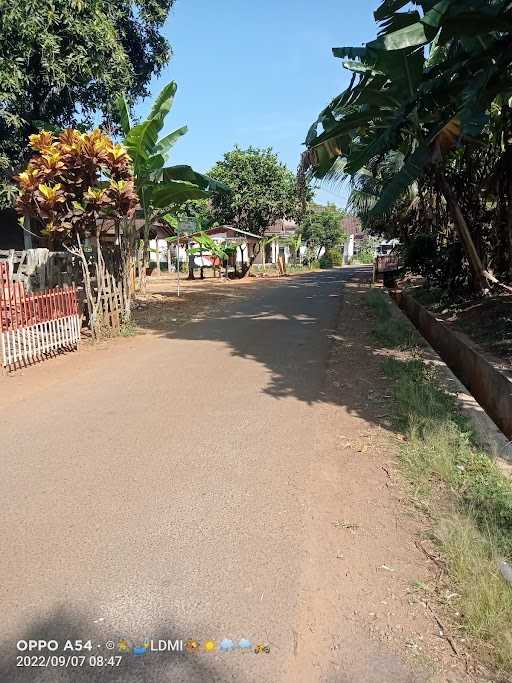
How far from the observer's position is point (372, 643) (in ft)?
7.93

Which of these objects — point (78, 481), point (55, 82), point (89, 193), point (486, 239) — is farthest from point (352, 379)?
point (55, 82)

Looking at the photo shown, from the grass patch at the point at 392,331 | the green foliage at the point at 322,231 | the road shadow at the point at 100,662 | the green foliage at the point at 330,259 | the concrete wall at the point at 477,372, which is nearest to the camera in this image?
the road shadow at the point at 100,662

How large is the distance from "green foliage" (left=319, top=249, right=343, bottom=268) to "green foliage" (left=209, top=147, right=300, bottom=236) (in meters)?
23.5

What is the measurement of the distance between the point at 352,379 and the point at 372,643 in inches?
192

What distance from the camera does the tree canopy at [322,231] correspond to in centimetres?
5416

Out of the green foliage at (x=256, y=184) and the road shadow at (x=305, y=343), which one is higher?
the green foliage at (x=256, y=184)

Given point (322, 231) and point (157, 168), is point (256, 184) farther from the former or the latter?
point (322, 231)

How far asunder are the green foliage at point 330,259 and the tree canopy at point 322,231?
1.01m

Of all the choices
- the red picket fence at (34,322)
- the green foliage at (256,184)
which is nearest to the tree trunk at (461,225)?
the red picket fence at (34,322)

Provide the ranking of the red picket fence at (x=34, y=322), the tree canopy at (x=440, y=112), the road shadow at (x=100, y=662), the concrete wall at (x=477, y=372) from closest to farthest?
the road shadow at (x=100, y=662) → the tree canopy at (x=440, y=112) → the concrete wall at (x=477, y=372) → the red picket fence at (x=34, y=322)

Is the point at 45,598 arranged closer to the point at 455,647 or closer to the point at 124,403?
the point at 455,647

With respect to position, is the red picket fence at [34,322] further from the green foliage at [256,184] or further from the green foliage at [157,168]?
the green foliage at [256,184]

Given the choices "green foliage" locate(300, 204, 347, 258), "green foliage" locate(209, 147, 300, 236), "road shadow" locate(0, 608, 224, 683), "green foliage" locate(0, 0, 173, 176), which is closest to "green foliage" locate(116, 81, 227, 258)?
"green foliage" locate(0, 0, 173, 176)

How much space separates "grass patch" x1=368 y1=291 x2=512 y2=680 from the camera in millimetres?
2502
